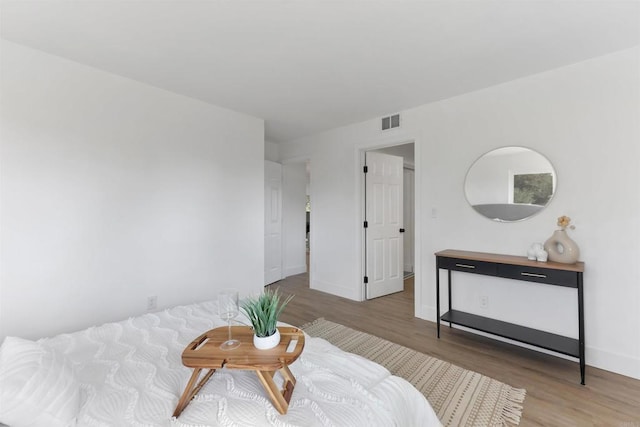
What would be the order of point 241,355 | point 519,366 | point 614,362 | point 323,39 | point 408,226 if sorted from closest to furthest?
point 241,355 < point 323,39 < point 614,362 < point 519,366 < point 408,226

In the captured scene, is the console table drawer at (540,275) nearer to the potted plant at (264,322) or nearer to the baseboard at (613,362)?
the baseboard at (613,362)

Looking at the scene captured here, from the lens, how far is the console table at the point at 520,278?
214 cm

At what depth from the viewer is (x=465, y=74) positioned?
2.55 meters

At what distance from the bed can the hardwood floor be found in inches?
47.3

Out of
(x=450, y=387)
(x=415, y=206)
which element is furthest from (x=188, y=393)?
(x=415, y=206)

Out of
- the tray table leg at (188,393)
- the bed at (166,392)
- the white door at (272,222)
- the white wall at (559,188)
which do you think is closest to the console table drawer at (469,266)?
the white wall at (559,188)

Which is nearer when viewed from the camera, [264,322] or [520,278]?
[264,322]

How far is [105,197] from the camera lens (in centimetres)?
250

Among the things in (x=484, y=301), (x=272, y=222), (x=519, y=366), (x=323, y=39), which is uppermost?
(x=323, y=39)

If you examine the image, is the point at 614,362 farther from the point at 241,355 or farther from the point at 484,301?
the point at 241,355

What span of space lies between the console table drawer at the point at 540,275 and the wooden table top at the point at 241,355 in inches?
80.5

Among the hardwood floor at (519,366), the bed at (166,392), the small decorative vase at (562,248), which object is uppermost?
the small decorative vase at (562,248)

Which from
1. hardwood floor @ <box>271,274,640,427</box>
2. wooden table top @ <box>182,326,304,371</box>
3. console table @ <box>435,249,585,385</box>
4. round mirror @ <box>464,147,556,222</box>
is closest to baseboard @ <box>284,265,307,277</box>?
hardwood floor @ <box>271,274,640,427</box>

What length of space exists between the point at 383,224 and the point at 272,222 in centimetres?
194
